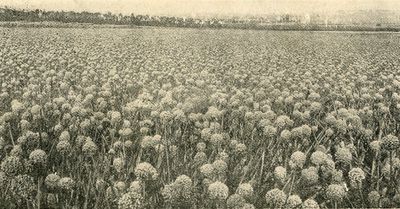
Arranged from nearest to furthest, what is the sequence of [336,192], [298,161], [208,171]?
1. [336,192]
2. [208,171]
3. [298,161]

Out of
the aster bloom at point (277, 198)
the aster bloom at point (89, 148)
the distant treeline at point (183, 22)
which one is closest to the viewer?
the aster bloom at point (277, 198)

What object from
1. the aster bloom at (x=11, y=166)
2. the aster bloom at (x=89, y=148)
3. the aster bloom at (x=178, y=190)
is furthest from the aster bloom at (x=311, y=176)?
the aster bloom at (x=11, y=166)

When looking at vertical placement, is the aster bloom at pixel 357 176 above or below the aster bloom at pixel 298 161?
below

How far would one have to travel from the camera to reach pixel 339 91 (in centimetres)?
797

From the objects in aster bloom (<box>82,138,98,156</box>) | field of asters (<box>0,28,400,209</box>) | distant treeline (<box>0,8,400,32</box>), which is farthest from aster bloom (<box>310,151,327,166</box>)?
distant treeline (<box>0,8,400,32</box>)

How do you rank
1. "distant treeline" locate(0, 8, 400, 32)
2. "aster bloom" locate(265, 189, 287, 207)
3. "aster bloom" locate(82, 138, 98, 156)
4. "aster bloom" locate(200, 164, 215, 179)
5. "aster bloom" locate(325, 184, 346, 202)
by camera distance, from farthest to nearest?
"distant treeline" locate(0, 8, 400, 32), "aster bloom" locate(82, 138, 98, 156), "aster bloom" locate(200, 164, 215, 179), "aster bloom" locate(325, 184, 346, 202), "aster bloom" locate(265, 189, 287, 207)

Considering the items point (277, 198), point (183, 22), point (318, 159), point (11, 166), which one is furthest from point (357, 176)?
point (183, 22)

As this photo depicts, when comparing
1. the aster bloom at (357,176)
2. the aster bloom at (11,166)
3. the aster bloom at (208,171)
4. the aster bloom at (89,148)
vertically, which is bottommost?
the aster bloom at (357,176)

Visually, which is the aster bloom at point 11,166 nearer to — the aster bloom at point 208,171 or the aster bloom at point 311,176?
the aster bloom at point 208,171

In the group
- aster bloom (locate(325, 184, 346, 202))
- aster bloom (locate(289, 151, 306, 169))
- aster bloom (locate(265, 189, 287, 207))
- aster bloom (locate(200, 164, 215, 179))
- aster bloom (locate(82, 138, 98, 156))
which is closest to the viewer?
aster bloom (locate(265, 189, 287, 207))

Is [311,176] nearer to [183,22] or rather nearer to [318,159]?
[318,159]

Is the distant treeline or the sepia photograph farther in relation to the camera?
the distant treeline

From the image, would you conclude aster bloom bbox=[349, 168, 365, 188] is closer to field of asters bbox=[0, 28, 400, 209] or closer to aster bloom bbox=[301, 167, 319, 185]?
field of asters bbox=[0, 28, 400, 209]

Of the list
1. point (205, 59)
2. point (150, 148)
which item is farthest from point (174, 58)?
point (150, 148)
